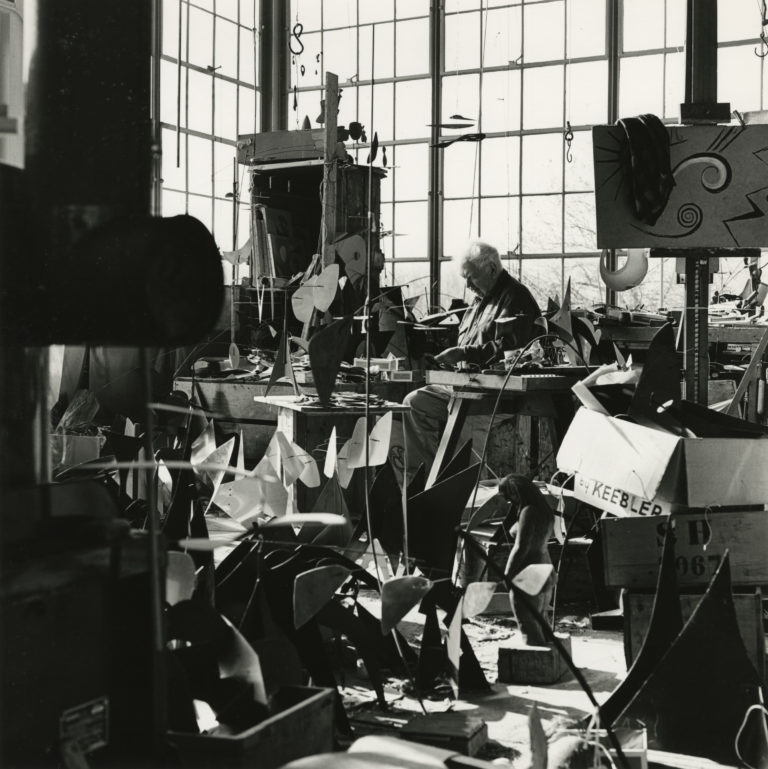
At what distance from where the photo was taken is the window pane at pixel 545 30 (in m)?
11.7

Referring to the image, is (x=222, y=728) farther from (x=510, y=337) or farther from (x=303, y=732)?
(x=510, y=337)

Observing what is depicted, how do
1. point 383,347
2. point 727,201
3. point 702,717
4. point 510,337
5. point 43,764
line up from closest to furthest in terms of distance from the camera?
point 43,764, point 702,717, point 727,201, point 510,337, point 383,347

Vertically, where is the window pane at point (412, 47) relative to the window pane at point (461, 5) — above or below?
below

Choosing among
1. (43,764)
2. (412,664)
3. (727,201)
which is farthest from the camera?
(727,201)

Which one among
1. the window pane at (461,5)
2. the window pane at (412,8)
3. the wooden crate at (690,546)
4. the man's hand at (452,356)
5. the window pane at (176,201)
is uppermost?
the window pane at (412,8)

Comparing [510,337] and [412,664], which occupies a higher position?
[510,337]

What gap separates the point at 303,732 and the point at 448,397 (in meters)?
4.33

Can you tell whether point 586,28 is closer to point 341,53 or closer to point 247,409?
point 341,53

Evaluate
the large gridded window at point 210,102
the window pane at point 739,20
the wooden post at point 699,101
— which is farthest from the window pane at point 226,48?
the wooden post at point 699,101

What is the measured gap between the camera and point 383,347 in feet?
23.6

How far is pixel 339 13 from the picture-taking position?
13.4m

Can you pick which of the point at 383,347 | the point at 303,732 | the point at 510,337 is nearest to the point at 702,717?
the point at 303,732

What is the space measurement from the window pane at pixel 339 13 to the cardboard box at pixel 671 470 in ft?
37.2

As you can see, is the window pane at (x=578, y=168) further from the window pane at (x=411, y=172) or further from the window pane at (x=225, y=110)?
the window pane at (x=225, y=110)
